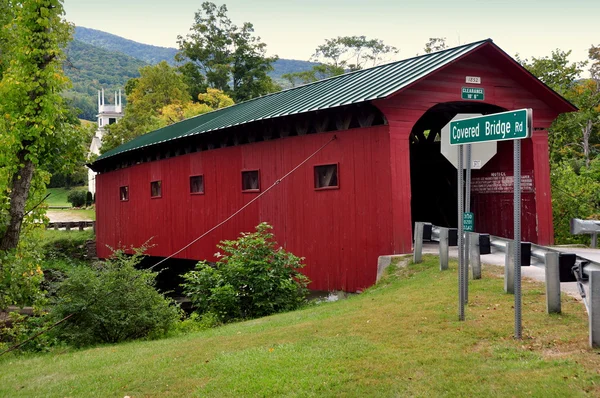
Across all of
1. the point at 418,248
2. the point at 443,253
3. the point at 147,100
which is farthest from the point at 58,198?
the point at 443,253

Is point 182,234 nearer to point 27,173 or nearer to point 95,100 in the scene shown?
point 27,173

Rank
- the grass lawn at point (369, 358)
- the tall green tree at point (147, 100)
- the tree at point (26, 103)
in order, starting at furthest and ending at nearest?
the tall green tree at point (147, 100)
the tree at point (26, 103)
the grass lawn at point (369, 358)

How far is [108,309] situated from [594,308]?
23.1 feet

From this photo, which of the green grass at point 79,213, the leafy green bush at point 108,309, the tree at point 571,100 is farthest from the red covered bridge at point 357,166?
the green grass at point 79,213

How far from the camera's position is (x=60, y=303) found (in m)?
9.85

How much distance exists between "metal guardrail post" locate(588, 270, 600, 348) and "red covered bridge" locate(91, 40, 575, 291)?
21.0 feet

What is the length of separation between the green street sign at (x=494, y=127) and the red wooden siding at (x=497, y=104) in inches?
194

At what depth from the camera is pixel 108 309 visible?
31.7 ft

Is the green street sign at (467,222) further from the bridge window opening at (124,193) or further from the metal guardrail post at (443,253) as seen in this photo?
the bridge window opening at (124,193)

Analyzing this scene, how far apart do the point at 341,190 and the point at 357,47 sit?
2433 inches

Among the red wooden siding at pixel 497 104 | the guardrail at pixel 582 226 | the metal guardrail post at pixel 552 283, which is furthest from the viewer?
the red wooden siding at pixel 497 104

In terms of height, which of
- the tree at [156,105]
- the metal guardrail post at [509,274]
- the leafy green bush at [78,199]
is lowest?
the metal guardrail post at [509,274]

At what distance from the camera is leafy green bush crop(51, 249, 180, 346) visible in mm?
9594

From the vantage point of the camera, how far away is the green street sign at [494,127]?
19.2ft
